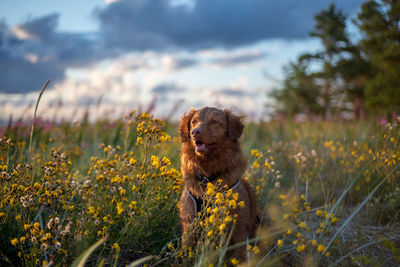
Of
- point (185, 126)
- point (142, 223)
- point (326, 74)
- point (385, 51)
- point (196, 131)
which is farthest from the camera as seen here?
point (326, 74)

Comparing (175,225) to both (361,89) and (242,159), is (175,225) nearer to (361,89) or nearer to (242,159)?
(242,159)

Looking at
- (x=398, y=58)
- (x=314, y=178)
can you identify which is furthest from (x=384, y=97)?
(x=314, y=178)

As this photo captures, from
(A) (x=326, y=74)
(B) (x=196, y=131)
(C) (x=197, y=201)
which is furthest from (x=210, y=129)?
(A) (x=326, y=74)

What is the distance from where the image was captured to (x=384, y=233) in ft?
11.5

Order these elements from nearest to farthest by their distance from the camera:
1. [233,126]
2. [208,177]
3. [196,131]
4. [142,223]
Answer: [142,223] < [196,131] < [208,177] < [233,126]

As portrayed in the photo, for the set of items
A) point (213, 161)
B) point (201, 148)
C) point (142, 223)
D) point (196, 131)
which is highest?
point (196, 131)

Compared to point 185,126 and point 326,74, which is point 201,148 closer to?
point 185,126

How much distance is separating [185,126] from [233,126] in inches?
24.5

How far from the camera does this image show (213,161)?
3270 millimetres

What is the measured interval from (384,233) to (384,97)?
1857 cm

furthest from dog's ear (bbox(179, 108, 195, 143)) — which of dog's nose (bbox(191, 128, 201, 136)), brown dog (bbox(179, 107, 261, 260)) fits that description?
dog's nose (bbox(191, 128, 201, 136))

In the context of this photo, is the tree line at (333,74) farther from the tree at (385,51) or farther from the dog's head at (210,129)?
the dog's head at (210,129)

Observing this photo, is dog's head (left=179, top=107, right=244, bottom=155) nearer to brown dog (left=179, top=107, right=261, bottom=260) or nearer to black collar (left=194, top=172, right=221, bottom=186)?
brown dog (left=179, top=107, right=261, bottom=260)

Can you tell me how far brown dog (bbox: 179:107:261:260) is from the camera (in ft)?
10.1
